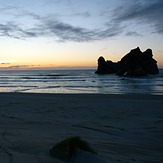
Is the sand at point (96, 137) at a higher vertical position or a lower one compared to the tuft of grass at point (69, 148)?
lower

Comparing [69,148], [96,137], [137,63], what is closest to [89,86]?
[96,137]

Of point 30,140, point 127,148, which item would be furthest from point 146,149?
point 30,140

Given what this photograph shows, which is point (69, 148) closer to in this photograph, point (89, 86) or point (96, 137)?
point (96, 137)

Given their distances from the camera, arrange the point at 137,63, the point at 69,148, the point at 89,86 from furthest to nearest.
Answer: the point at 137,63
the point at 89,86
the point at 69,148

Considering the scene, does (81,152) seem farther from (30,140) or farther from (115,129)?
(115,129)

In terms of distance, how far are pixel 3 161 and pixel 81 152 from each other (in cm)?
120

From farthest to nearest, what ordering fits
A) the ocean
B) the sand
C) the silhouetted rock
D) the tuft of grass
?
the silhouetted rock → the ocean → the sand → the tuft of grass

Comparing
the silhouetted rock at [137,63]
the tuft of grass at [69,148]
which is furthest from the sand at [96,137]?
the silhouetted rock at [137,63]

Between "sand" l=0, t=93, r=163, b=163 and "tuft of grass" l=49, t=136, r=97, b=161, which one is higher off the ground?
"tuft of grass" l=49, t=136, r=97, b=161

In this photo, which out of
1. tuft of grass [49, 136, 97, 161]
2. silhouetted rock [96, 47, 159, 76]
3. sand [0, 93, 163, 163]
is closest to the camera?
tuft of grass [49, 136, 97, 161]

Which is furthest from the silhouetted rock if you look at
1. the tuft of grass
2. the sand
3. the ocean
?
the tuft of grass

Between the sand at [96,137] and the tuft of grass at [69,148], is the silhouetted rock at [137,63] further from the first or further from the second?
the tuft of grass at [69,148]

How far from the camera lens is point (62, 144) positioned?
13.8ft

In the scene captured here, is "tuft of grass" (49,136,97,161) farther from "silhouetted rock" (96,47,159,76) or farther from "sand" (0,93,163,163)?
"silhouetted rock" (96,47,159,76)
